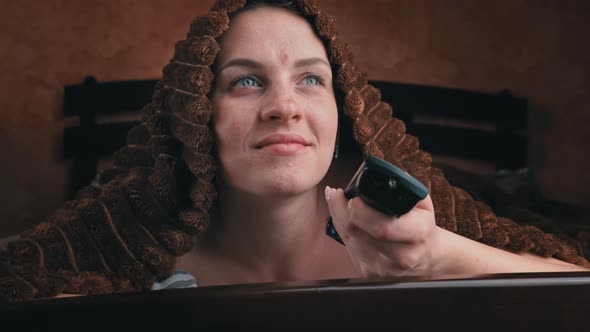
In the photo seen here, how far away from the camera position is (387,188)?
968 mm

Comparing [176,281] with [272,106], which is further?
[176,281]

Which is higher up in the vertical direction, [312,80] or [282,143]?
[312,80]

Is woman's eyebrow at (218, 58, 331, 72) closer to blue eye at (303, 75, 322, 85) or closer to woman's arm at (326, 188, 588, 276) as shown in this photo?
blue eye at (303, 75, 322, 85)

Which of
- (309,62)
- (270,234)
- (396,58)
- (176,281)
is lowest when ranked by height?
(176,281)

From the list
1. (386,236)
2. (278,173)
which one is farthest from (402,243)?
(278,173)

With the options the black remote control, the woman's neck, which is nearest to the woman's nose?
the woman's neck

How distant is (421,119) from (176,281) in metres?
1.87

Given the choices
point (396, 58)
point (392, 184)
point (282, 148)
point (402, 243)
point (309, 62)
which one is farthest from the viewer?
point (396, 58)

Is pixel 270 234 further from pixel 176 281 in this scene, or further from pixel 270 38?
pixel 270 38

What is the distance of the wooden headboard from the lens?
2.80 m

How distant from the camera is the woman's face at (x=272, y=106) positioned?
51.2 inches

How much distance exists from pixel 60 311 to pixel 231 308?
21cm

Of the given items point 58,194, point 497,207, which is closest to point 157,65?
point 58,194

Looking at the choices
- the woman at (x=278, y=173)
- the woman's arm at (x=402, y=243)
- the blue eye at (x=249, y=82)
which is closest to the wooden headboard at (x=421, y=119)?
the woman at (x=278, y=173)
